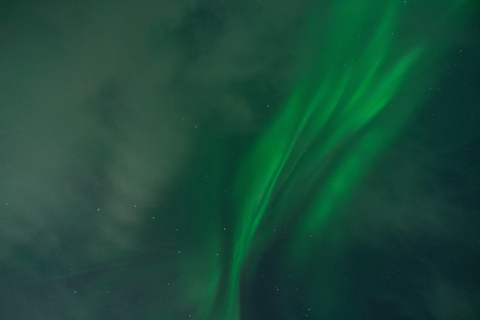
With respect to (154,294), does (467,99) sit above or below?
above

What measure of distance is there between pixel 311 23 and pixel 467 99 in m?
0.45

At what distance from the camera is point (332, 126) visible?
1.11 metres

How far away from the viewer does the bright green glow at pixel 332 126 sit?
1059 millimetres

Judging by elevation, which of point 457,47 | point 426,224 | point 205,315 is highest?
point 457,47

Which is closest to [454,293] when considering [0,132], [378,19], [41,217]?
[378,19]

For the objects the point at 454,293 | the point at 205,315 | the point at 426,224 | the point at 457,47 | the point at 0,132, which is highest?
the point at 457,47

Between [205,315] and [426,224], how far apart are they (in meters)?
0.66

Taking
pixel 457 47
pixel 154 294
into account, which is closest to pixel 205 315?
pixel 154 294

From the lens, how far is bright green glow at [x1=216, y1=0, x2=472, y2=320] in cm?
106

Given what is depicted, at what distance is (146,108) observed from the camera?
109 centimetres

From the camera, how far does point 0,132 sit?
3.53 feet

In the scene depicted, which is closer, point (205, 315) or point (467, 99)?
point (467, 99)

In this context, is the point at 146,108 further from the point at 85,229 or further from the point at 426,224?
the point at 426,224

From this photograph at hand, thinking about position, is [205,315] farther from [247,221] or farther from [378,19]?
[378,19]
